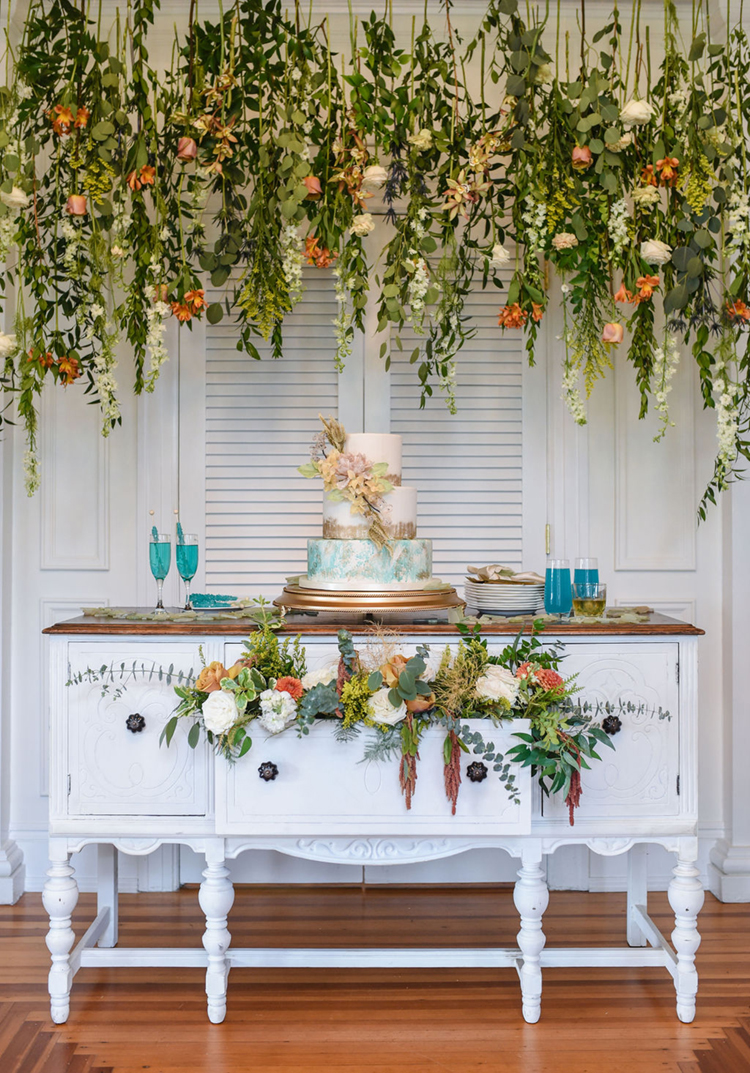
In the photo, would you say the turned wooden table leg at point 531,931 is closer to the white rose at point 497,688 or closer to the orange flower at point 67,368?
the white rose at point 497,688

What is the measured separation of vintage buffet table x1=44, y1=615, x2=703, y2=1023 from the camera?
2195 millimetres

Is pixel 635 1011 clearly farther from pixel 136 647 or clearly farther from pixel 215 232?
pixel 215 232

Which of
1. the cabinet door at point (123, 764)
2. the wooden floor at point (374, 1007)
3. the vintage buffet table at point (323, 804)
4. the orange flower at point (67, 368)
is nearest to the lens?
the wooden floor at point (374, 1007)

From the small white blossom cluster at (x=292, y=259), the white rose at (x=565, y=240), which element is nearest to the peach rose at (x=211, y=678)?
the small white blossom cluster at (x=292, y=259)

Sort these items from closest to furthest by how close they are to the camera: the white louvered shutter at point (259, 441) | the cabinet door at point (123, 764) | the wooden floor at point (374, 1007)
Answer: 1. the wooden floor at point (374, 1007)
2. the cabinet door at point (123, 764)
3. the white louvered shutter at point (259, 441)

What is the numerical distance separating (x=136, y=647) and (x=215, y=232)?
151cm

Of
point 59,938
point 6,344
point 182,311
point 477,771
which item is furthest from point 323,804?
point 6,344

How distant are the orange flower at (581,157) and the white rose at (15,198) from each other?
149 cm

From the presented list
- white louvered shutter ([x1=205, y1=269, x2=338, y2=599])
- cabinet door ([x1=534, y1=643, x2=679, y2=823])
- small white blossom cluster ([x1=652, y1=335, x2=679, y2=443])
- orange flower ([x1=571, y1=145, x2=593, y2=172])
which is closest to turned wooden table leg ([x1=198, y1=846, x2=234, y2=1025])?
cabinet door ([x1=534, y1=643, x2=679, y2=823])

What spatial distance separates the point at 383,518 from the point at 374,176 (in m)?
0.94

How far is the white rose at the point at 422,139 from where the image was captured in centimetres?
261

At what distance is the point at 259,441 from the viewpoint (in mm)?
3145

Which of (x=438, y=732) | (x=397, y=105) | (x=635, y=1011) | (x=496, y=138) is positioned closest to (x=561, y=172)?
(x=496, y=138)

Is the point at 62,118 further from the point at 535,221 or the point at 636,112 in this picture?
the point at 636,112
